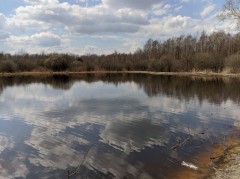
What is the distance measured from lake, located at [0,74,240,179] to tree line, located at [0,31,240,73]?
42.5 metres

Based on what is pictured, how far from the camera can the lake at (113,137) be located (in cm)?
1349

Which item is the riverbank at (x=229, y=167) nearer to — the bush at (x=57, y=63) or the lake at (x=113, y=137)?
the lake at (x=113, y=137)

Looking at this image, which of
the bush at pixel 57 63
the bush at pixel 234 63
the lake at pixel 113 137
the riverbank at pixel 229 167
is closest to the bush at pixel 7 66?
the bush at pixel 57 63

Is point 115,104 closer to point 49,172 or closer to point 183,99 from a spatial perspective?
point 183,99

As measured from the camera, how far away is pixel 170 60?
88.4 m

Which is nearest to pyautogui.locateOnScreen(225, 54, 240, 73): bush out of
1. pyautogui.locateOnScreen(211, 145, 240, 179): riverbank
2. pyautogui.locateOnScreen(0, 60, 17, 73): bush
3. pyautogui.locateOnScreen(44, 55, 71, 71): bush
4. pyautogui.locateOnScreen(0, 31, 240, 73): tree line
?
pyautogui.locateOnScreen(0, 31, 240, 73): tree line

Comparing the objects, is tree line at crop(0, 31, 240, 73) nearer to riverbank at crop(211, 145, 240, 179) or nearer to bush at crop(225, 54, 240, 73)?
bush at crop(225, 54, 240, 73)

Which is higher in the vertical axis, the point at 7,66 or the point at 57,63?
the point at 57,63

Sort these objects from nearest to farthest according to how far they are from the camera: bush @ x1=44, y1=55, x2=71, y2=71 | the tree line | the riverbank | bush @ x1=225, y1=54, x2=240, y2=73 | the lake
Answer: the riverbank, the lake, bush @ x1=225, y1=54, x2=240, y2=73, the tree line, bush @ x1=44, y1=55, x2=71, y2=71

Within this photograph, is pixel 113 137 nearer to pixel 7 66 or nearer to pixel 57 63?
pixel 7 66

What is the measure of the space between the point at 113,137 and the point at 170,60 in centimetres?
7233

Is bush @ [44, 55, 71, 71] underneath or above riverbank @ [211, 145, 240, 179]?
above

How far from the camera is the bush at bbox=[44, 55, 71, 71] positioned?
95.2 m

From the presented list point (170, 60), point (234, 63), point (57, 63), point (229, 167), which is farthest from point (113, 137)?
point (57, 63)
